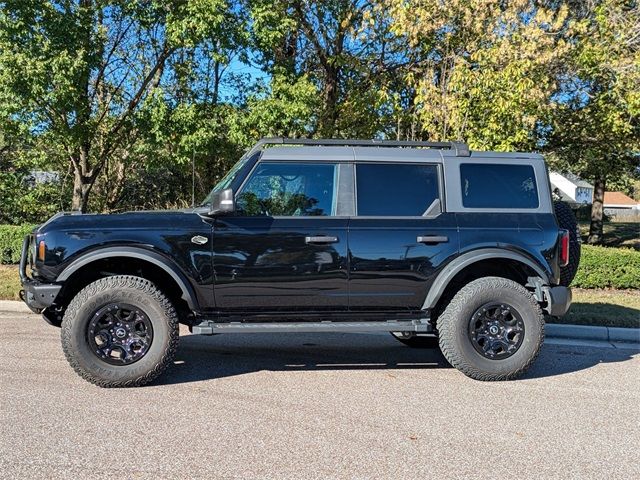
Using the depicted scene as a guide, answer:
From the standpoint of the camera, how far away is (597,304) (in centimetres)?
866

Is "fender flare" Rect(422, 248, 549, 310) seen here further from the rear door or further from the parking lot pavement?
the parking lot pavement

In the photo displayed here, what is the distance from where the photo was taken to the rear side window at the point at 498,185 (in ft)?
17.4

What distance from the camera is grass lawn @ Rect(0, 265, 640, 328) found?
24.6 ft

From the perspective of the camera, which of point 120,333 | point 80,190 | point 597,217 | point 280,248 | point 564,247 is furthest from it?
point 597,217

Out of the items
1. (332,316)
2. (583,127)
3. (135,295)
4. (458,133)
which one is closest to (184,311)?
(135,295)

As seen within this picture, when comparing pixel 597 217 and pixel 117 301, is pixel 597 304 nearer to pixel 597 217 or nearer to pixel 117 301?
pixel 117 301

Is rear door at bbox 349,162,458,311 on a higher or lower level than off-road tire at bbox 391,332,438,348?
higher

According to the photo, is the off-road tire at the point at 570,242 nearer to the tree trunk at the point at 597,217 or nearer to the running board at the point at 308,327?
the running board at the point at 308,327

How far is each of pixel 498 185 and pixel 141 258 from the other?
3.29m

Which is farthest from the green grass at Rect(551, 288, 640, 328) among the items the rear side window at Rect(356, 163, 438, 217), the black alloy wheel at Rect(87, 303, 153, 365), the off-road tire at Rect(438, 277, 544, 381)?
the black alloy wheel at Rect(87, 303, 153, 365)

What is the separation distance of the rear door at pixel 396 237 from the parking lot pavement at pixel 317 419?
838 mm

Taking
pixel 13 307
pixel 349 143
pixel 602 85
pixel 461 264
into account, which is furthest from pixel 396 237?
pixel 602 85

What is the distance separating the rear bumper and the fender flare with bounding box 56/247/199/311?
10.4 feet

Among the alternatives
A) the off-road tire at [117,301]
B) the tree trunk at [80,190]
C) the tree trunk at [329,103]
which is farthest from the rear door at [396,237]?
the tree trunk at [80,190]
